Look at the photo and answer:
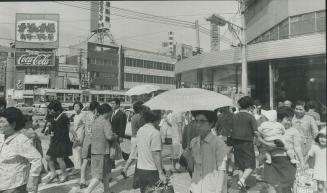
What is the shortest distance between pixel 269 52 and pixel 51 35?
4644 centimetres

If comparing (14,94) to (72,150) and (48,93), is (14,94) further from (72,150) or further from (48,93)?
(72,150)

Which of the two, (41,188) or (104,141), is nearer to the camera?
(104,141)

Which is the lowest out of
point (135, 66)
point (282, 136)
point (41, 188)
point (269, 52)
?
point (41, 188)

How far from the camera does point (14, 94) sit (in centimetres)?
5281

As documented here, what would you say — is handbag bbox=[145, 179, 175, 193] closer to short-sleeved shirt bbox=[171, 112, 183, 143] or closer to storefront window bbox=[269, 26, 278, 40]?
short-sleeved shirt bbox=[171, 112, 183, 143]

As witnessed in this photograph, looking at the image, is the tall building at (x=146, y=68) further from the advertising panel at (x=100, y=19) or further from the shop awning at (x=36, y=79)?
the shop awning at (x=36, y=79)

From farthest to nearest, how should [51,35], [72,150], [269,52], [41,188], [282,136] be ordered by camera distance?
[51,35], [269,52], [72,150], [41,188], [282,136]

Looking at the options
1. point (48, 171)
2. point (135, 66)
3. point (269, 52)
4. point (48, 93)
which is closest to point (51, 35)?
point (135, 66)

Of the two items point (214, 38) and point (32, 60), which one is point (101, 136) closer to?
point (214, 38)

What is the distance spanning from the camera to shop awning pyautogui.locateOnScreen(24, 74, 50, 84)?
179 feet

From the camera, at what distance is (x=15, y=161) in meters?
3.35

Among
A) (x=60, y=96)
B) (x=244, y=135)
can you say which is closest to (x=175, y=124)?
(x=244, y=135)

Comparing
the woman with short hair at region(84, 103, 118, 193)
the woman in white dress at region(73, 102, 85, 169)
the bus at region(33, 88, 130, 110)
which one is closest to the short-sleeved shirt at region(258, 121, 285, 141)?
the woman with short hair at region(84, 103, 118, 193)

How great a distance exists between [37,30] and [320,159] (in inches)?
2275
